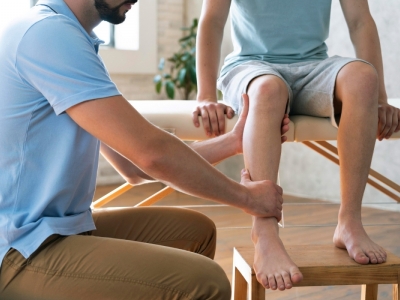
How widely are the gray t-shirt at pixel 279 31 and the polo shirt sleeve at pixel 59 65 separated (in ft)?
3.10

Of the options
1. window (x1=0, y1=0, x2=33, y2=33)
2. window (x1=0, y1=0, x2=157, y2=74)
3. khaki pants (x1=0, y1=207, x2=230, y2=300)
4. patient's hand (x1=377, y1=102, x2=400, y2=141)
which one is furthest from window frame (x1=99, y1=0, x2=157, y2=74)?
khaki pants (x1=0, y1=207, x2=230, y2=300)

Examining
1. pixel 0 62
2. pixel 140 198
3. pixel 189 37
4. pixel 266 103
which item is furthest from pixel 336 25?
pixel 0 62

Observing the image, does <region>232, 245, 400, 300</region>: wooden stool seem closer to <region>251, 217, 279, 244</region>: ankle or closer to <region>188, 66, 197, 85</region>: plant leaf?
<region>251, 217, 279, 244</region>: ankle

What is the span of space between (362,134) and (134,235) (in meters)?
0.66

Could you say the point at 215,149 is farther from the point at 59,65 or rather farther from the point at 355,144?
the point at 59,65

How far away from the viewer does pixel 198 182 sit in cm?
123

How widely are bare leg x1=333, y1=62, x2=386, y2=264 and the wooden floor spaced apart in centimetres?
54

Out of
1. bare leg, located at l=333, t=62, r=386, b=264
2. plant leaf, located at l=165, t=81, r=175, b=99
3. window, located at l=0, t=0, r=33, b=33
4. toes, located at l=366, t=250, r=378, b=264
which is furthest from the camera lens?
plant leaf, located at l=165, t=81, r=175, b=99

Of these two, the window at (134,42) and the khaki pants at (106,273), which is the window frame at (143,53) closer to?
the window at (134,42)

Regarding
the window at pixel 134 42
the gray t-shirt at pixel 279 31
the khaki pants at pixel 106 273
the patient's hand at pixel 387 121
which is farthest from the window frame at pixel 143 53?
the khaki pants at pixel 106 273

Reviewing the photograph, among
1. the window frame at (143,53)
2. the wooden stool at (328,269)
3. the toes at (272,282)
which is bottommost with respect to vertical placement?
the window frame at (143,53)

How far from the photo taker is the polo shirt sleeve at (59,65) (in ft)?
3.68

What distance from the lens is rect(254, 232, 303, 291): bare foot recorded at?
138 cm

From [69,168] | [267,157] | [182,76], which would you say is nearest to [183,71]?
[182,76]
